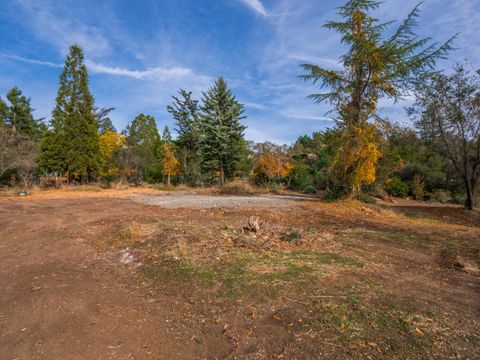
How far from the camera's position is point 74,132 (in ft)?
66.6

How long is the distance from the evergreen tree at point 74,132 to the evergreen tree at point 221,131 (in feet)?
29.1

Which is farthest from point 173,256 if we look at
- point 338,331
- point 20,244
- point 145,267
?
point 20,244

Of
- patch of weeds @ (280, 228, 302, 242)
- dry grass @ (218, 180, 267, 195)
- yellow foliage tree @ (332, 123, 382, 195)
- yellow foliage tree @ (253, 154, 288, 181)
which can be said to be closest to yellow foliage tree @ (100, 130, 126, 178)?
dry grass @ (218, 180, 267, 195)

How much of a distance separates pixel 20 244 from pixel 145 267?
10.6 ft

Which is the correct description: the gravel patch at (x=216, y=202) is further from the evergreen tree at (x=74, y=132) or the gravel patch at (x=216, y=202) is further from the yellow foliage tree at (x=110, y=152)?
the yellow foliage tree at (x=110, y=152)

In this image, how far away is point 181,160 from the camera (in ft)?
80.8

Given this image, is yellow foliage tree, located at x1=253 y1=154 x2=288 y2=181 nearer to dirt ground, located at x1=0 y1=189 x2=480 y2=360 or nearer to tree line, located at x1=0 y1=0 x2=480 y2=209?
tree line, located at x1=0 y1=0 x2=480 y2=209

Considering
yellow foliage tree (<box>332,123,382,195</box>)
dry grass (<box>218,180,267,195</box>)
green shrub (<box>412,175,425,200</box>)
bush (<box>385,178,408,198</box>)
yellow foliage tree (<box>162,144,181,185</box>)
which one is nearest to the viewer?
yellow foliage tree (<box>332,123,382,195</box>)

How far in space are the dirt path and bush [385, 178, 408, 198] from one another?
22855 millimetres

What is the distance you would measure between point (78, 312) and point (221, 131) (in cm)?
2011

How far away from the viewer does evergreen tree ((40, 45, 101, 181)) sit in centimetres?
1992

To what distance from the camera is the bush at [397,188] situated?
2192 cm

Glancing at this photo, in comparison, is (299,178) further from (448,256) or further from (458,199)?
(448,256)

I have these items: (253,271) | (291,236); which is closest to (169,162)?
(291,236)
